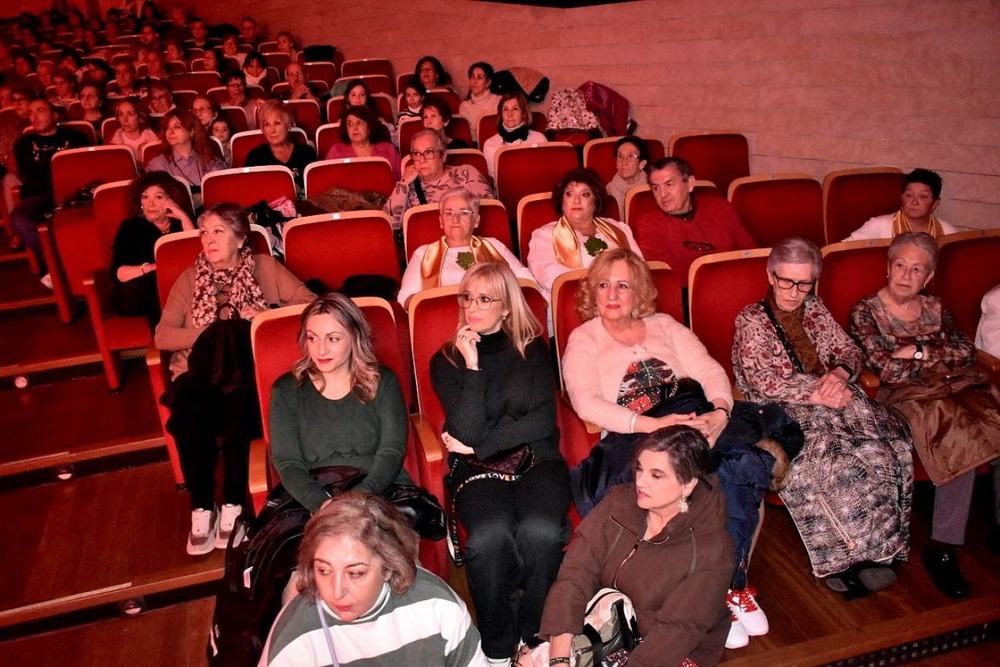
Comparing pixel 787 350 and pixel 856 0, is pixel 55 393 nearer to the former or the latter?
pixel 787 350

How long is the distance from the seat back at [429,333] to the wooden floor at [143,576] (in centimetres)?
51

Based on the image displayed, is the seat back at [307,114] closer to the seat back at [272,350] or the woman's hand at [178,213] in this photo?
the woman's hand at [178,213]

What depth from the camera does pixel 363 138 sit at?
4.05m

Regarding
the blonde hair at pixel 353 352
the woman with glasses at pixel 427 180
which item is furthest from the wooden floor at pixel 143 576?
the woman with glasses at pixel 427 180

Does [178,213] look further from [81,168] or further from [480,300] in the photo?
[480,300]

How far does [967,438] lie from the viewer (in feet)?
7.38

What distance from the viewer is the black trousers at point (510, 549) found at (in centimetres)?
197

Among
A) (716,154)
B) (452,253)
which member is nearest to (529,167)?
(716,154)

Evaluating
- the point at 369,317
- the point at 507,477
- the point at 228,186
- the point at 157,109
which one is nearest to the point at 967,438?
the point at 507,477

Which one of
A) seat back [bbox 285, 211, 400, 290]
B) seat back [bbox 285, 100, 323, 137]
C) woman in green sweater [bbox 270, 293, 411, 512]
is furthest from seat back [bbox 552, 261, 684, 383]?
seat back [bbox 285, 100, 323, 137]

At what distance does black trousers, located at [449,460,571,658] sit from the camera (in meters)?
1.97

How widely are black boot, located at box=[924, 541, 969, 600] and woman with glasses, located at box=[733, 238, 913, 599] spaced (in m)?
0.11

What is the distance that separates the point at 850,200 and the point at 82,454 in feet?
9.81

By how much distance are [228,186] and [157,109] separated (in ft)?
7.63
